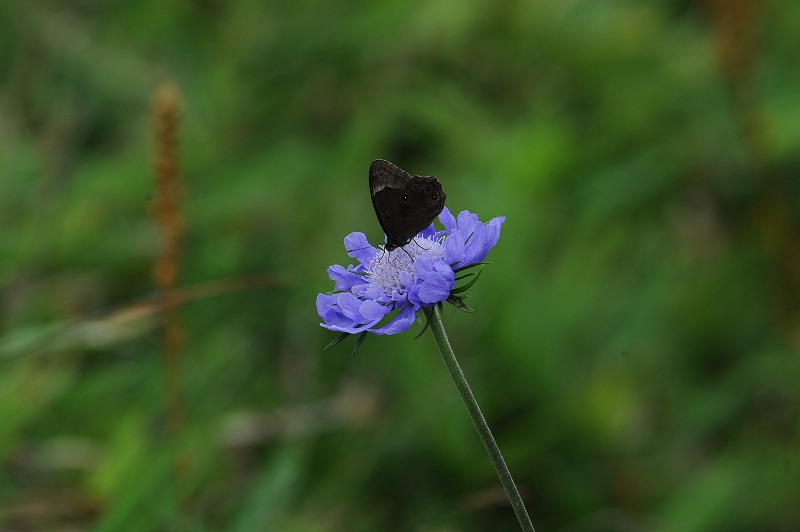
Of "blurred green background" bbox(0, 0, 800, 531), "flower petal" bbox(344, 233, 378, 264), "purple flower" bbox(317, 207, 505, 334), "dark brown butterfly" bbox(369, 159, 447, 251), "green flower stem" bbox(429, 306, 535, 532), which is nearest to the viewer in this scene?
"green flower stem" bbox(429, 306, 535, 532)

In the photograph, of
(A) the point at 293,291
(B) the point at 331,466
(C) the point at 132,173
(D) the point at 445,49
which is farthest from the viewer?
(D) the point at 445,49

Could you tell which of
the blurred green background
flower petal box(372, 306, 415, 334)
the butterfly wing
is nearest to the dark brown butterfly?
the butterfly wing

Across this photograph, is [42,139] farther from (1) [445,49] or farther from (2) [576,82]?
(2) [576,82]

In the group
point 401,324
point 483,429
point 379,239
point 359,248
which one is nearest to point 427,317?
point 401,324

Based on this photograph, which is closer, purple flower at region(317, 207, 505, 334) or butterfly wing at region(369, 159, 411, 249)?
purple flower at region(317, 207, 505, 334)

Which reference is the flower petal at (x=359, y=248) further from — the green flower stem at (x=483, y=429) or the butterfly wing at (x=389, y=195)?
the green flower stem at (x=483, y=429)

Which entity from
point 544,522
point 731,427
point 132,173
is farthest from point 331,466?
point 132,173

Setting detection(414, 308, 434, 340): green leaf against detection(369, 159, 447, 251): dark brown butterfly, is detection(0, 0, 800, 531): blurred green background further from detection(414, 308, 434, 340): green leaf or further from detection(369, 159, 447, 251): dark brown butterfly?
detection(414, 308, 434, 340): green leaf

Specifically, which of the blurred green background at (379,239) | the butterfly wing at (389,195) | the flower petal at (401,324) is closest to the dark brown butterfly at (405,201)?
the butterfly wing at (389,195)
